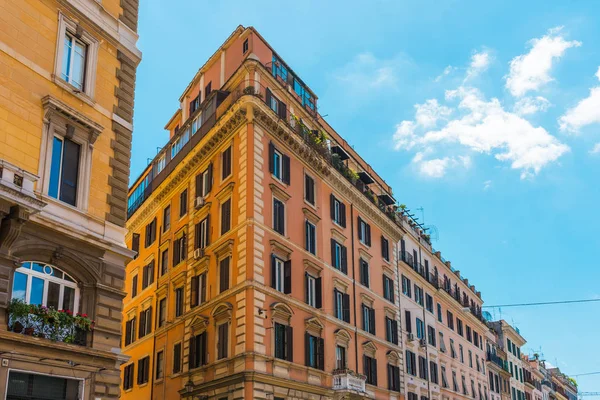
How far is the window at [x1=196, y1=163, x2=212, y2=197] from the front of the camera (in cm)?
3616

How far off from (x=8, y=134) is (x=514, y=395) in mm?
71700

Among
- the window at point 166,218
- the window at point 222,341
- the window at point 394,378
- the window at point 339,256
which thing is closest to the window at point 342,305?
the window at point 339,256

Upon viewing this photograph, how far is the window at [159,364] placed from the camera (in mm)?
36531

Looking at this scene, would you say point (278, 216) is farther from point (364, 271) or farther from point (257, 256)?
point (364, 271)

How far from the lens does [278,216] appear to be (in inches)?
1323

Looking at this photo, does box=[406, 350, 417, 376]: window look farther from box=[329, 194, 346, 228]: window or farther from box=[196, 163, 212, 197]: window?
box=[196, 163, 212, 197]: window

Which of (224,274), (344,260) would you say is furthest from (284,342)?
(344,260)

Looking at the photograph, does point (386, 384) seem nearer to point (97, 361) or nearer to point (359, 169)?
point (359, 169)

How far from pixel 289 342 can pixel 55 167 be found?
52.0 ft

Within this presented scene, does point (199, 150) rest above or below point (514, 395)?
above

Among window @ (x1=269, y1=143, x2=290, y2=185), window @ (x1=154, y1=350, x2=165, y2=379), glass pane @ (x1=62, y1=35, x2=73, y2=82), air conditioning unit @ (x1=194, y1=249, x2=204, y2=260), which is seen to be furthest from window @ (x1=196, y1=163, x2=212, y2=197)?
glass pane @ (x1=62, y1=35, x2=73, y2=82)

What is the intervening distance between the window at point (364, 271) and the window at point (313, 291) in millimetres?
5677

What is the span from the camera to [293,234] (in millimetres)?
34375

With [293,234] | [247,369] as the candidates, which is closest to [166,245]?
[293,234]
